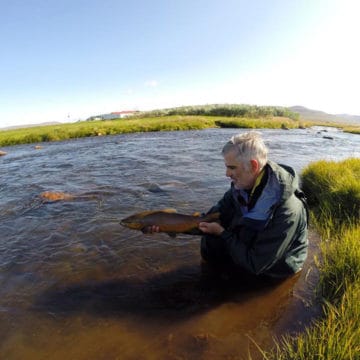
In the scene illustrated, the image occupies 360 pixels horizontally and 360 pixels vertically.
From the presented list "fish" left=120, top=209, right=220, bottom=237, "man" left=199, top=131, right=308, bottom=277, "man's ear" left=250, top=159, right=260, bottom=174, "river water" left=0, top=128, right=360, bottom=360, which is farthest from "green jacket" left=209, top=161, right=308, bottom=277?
"river water" left=0, top=128, right=360, bottom=360

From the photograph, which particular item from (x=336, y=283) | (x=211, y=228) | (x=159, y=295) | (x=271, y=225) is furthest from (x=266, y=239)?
(x=159, y=295)

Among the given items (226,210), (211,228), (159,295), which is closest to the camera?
(211,228)

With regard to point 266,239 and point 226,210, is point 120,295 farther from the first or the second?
point 266,239

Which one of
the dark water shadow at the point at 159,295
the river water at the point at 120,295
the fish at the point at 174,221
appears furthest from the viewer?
the fish at the point at 174,221

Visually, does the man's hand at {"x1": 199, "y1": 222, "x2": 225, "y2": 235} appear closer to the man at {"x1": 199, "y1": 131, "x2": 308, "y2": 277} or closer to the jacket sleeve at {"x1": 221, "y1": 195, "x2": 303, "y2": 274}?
the man at {"x1": 199, "y1": 131, "x2": 308, "y2": 277}

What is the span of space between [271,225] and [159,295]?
7.01 ft

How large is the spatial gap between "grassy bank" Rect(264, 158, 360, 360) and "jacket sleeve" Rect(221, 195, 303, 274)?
35.2 inches

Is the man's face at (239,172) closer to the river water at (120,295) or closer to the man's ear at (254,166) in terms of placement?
the man's ear at (254,166)

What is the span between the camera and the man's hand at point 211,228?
4.71m

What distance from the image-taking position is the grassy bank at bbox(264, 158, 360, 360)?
120 inches

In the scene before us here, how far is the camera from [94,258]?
619 cm

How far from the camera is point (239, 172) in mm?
4316

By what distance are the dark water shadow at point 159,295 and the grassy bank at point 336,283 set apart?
944 mm

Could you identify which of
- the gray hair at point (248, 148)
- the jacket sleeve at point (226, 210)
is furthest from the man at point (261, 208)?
the jacket sleeve at point (226, 210)
